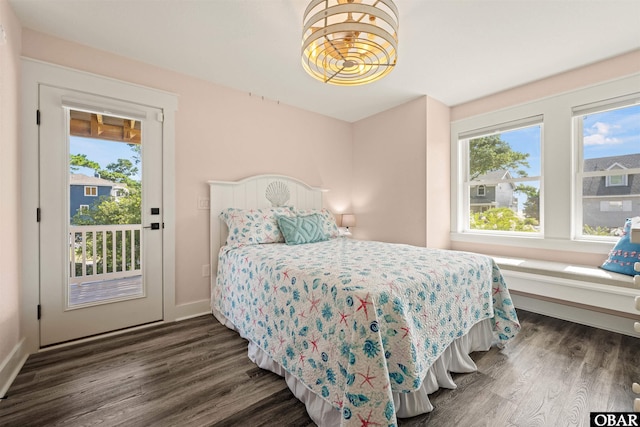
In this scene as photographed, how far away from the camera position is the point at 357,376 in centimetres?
111

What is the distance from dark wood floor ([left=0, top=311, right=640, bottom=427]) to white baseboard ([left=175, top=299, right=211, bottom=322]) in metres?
0.41

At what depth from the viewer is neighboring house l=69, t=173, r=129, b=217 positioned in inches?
84.6

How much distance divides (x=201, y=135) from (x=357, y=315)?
2.45m

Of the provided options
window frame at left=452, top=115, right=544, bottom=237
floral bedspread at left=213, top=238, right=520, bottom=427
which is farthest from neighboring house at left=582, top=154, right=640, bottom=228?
floral bedspread at left=213, top=238, right=520, bottom=427

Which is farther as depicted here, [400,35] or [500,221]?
[500,221]

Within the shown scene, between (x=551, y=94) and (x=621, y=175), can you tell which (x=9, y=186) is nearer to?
(x=551, y=94)

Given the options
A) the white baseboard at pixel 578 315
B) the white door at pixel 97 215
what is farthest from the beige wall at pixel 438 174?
the white door at pixel 97 215

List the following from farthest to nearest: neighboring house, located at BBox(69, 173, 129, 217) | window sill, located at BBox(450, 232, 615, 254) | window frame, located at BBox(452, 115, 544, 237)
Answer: window frame, located at BBox(452, 115, 544, 237), window sill, located at BBox(450, 232, 615, 254), neighboring house, located at BBox(69, 173, 129, 217)

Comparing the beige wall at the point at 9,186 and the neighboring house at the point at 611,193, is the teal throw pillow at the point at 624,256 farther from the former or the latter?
the beige wall at the point at 9,186

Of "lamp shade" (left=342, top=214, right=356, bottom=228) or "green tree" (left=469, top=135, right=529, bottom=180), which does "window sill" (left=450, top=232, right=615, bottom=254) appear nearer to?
"green tree" (left=469, top=135, right=529, bottom=180)

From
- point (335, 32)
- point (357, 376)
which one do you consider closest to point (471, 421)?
point (357, 376)

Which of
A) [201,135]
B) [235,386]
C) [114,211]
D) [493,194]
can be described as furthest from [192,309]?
[493,194]

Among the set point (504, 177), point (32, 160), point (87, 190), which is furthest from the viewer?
point (504, 177)

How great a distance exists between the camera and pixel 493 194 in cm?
326
